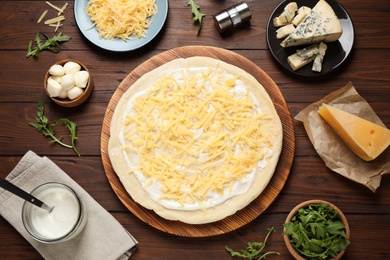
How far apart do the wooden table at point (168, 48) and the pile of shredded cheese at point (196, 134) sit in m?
0.27

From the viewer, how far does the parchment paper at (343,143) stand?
10.1ft

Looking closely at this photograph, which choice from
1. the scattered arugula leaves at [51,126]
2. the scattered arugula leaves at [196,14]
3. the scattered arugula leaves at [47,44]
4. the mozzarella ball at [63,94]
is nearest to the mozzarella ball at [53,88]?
the mozzarella ball at [63,94]

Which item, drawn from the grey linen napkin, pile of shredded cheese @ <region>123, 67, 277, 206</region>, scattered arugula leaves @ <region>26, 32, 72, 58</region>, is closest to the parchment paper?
pile of shredded cheese @ <region>123, 67, 277, 206</region>

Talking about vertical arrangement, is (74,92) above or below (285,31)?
below

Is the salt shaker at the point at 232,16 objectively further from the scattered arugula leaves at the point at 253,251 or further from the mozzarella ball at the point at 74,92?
the scattered arugula leaves at the point at 253,251

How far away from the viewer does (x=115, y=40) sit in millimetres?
3266

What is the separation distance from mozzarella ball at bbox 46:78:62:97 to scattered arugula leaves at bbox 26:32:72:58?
0.29 meters

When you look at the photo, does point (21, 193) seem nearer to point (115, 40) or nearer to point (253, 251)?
point (115, 40)

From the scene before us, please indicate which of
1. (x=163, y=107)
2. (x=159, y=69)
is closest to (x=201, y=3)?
(x=159, y=69)

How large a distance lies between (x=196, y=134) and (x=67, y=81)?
2.54 ft

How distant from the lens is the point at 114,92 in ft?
10.6

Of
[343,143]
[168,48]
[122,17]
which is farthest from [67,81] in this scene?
[343,143]

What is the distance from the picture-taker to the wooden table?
3100 mm

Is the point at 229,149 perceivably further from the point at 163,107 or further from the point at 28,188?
the point at 28,188
